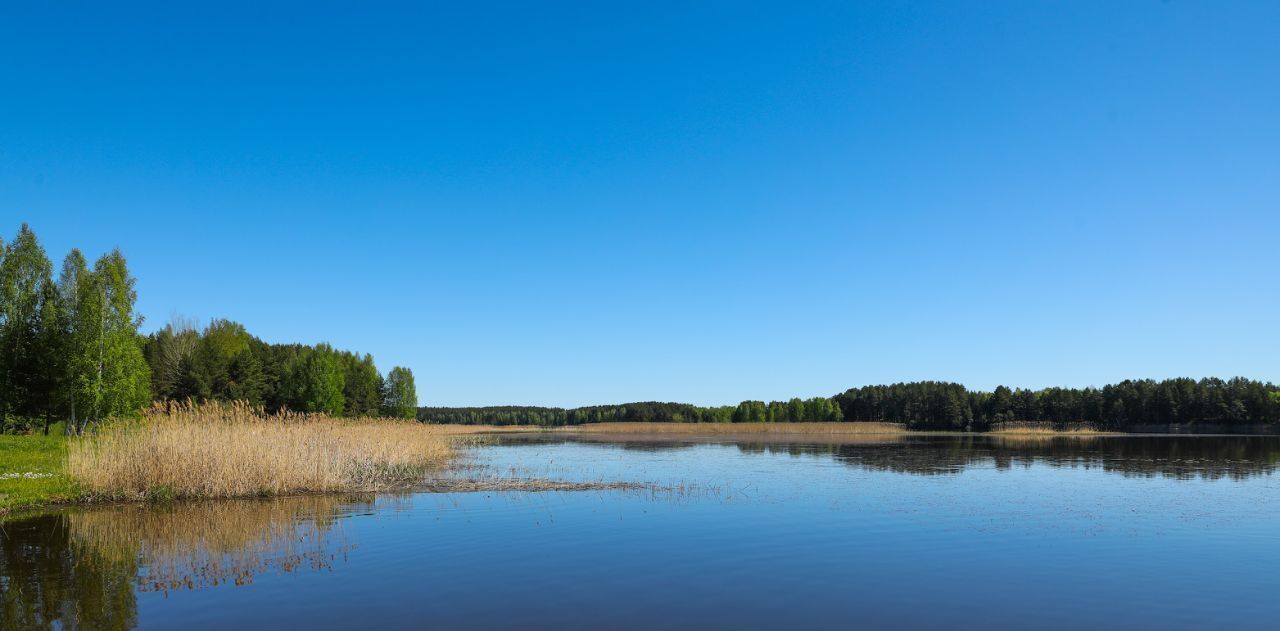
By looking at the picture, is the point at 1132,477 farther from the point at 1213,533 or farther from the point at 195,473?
the point at 195,473

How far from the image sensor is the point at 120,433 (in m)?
23.4

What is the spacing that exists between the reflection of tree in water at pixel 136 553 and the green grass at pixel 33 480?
1.80 metres

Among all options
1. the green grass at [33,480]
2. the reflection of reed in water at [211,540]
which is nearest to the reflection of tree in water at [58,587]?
the reflection of reed in water at [211,540]

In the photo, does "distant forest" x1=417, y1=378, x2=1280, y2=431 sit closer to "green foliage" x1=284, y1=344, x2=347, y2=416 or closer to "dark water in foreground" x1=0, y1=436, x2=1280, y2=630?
"green foliage" x1=284, y1=344, x2=347, y2=416

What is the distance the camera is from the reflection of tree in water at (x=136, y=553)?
1126cm

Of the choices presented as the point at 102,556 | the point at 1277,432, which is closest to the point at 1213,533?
the point at 102,556

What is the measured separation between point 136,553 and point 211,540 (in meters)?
1.72

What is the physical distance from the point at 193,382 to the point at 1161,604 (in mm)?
75434

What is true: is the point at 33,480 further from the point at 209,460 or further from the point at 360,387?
the point at 360,387

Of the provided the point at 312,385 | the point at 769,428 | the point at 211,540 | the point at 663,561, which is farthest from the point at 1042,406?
the point at 211,540

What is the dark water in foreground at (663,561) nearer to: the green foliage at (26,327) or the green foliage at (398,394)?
the green foliage at (26,327)

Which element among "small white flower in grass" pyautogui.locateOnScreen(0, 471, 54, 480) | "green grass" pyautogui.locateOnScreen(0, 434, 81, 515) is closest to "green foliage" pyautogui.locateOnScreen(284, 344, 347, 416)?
"green grass" pyautogui.locateOnScreen(0, 434, 81, 515)

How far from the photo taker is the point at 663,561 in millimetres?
15359

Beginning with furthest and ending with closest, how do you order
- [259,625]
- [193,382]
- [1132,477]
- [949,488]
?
[193,382] < [1132,477] < [949,488] < [259,625]
